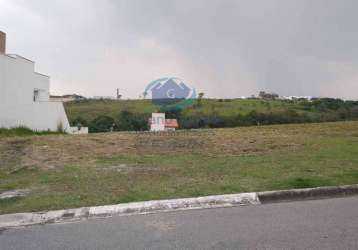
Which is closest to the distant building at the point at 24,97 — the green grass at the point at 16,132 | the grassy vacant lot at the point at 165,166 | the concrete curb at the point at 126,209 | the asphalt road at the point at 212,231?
the green grass at the point at 16,132

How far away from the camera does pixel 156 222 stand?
16.2 ft

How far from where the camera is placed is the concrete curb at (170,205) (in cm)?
516

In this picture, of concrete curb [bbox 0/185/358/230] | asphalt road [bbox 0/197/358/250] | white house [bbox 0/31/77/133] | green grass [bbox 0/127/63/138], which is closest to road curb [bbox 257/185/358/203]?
concrete curb [bbox 0/185/358/230]

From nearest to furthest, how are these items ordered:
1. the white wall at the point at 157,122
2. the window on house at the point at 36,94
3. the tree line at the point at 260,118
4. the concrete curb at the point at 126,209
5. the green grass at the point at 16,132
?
the concrete curb at the point at 126,209 → the white wall at the point at 157,122 → the green grass at the point at 16,132 → the window on house at the point at 36,94 → the tree line at the point at 260,118

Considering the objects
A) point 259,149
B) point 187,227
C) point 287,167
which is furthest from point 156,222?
point 259,149

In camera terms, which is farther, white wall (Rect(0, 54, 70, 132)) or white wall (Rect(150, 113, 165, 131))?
white wall (Rect(0, 54, 70, 132))

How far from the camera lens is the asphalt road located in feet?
13.4

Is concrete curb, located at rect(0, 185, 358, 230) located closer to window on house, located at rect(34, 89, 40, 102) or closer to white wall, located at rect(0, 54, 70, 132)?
white wall, located at rect(0, 54, 70, 132)

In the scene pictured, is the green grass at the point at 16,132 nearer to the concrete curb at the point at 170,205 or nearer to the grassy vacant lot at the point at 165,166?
the grassy vacant lot at the point at 165,166

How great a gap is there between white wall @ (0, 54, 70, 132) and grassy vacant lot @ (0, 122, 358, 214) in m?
9.65

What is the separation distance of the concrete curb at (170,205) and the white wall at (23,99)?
16.8 m

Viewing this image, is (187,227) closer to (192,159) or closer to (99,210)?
(99,210)

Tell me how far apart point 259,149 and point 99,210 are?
638 centimetres

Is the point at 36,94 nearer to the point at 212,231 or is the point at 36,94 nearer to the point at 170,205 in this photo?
the point at 170,205
